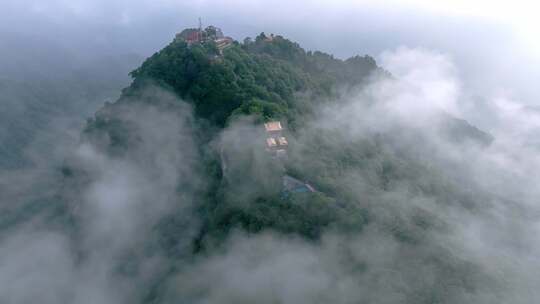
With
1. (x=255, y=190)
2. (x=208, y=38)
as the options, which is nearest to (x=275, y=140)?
(x=255, y=190)

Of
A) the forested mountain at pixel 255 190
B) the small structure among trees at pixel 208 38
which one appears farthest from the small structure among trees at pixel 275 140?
the small structure among trees at pixel 208 38

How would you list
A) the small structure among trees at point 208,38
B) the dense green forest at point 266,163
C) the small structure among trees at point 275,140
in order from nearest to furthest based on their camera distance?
the dense green forest at point 266,163, the small structure among trees at point 275,140, the small structure among trees at point 208,38

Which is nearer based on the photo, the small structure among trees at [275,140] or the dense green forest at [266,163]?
the dense green forest at [266,163]

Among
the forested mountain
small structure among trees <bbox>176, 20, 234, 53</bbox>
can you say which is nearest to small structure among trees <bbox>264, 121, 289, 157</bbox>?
the forested mountain

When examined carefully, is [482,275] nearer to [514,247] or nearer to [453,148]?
[514,247]

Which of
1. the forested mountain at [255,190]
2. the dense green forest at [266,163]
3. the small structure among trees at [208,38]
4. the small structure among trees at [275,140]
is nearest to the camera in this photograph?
the forested mountain at [255,190]

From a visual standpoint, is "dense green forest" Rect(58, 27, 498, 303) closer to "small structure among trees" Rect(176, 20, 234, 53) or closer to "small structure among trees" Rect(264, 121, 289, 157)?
"small structure among trees" Rect(264, 121, 289, 157)

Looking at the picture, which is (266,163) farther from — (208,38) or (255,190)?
(208,38)

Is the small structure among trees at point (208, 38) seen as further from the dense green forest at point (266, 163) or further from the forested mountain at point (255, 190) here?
the dense green forest at point (266, 163)

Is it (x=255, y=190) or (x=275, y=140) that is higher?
(x=275, y=140)

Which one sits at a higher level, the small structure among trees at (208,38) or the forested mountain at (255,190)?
the small structure among trees at (208,38)

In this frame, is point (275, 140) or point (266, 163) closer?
point (266, 163)

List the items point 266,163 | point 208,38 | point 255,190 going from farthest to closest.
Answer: point 208,38, point 266,163, point 255,190
